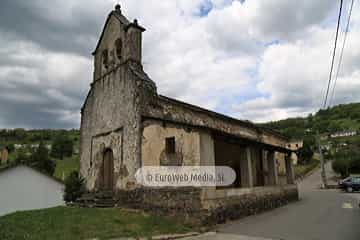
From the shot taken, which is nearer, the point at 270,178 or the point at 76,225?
the point at 76,225

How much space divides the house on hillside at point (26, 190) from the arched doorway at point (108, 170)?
26.5 feet

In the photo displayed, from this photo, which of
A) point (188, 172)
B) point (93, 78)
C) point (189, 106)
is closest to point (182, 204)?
point (188, 172)

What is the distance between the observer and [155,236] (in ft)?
24.2

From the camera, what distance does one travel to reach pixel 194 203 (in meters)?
8.94

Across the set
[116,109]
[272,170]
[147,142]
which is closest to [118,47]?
[116,109]

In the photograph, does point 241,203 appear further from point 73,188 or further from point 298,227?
point 73,188

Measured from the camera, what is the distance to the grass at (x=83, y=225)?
7004 mm

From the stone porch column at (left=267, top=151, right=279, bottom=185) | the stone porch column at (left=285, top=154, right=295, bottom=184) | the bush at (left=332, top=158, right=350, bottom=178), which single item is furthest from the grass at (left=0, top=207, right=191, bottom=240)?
the bush at (left=332, top=158, right=350, bottom=178)

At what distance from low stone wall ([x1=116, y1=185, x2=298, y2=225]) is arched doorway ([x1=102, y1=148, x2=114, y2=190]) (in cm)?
163

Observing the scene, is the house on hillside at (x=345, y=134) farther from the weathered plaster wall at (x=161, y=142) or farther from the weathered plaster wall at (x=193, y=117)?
the weathered plaster wall at (x=161, y=142)

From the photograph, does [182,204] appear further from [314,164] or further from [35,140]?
[35,140]

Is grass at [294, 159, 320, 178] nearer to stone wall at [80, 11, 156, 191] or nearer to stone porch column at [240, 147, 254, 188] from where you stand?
stone porch column at [240, 147, 254, 188]

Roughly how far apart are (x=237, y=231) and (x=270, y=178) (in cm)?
852

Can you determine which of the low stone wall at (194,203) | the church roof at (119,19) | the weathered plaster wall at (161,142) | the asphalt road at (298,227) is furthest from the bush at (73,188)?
the asphalt road at (298,227)
